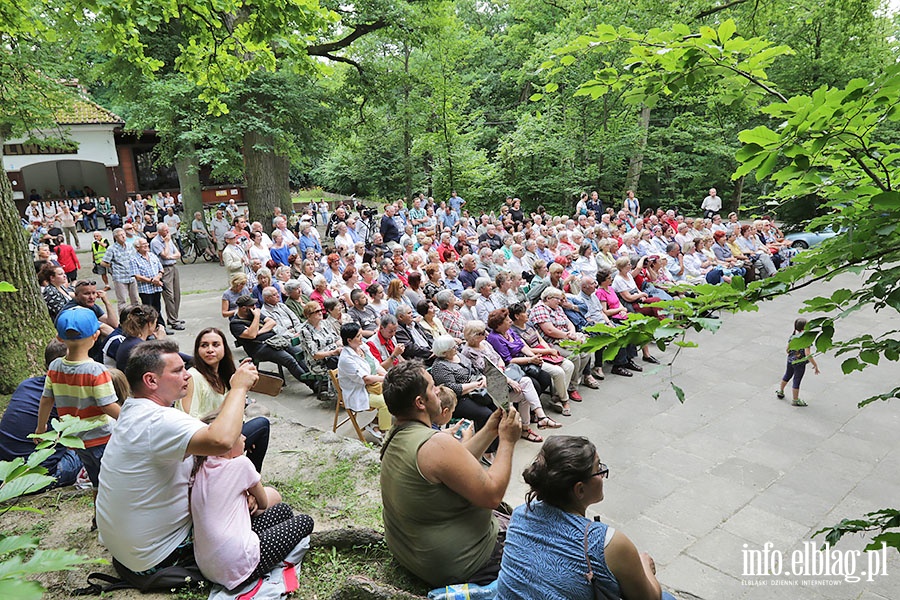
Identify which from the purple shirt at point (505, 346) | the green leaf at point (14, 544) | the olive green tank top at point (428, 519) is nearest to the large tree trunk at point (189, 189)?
the purple shirt at point (505, 346)

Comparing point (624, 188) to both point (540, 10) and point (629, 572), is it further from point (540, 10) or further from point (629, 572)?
point (629, 572)

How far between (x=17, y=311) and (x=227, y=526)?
4.60 m

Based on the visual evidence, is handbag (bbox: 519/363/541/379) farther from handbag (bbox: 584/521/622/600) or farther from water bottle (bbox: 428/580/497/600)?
handbag (bbox: 584/521/622/600)

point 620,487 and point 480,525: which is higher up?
point 480,525

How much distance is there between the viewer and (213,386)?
375 cm

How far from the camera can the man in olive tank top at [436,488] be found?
251 cm

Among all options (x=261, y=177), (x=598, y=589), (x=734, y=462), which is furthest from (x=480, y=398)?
(x=261, y=177)

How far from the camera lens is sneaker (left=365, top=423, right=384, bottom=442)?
5.89 meters

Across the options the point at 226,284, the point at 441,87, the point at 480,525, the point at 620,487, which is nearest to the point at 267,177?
the point at 226,284

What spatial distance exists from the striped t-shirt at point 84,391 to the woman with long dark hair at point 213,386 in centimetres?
46

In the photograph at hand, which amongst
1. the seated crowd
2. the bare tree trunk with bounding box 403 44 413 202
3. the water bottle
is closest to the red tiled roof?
the bare tree trunk with bounding box 403 44 413 202

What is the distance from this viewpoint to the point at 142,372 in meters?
2.62

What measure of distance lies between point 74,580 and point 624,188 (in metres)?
23.3

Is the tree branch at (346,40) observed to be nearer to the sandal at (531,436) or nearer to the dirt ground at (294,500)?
the sandal at (531,436)
